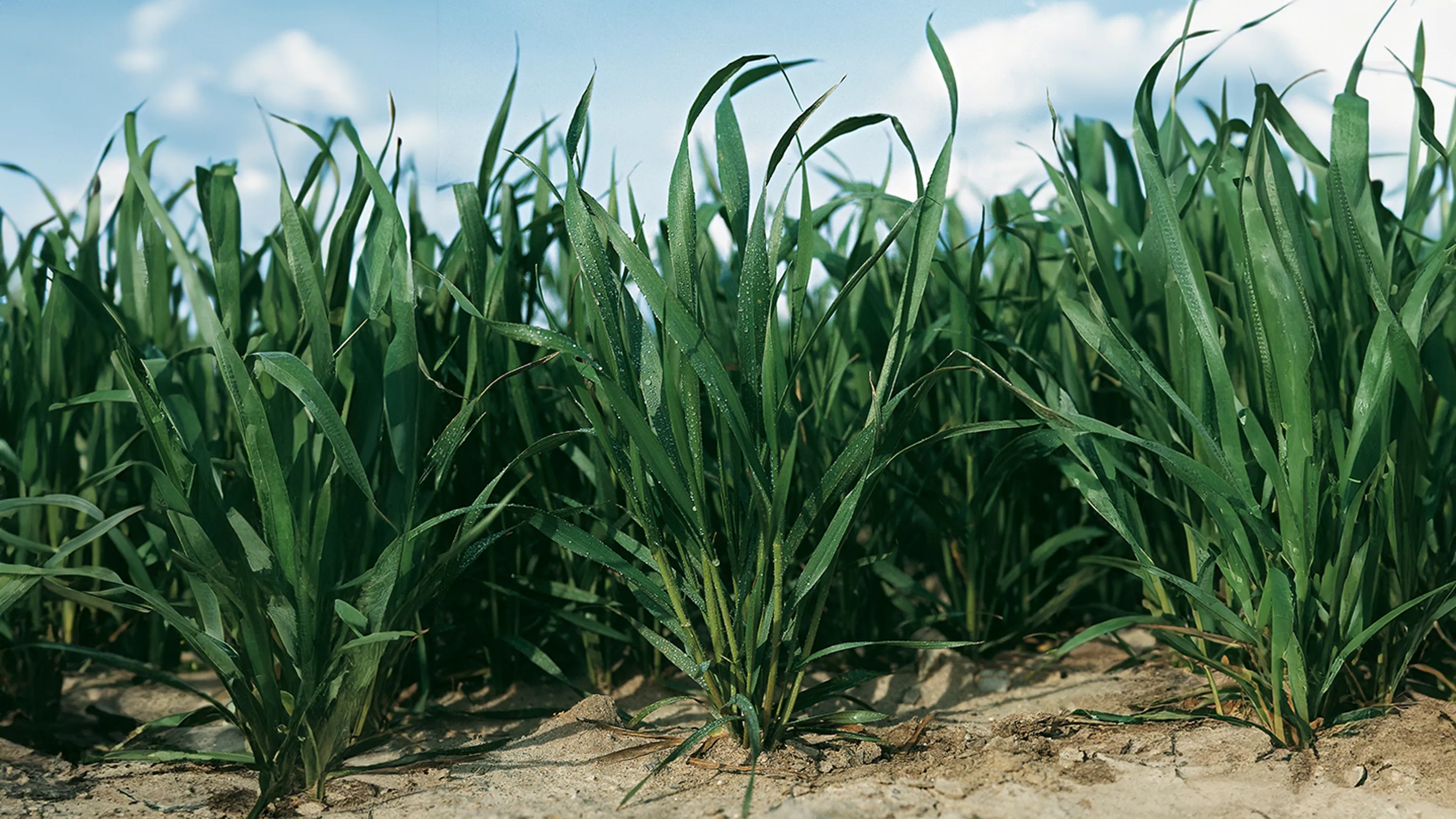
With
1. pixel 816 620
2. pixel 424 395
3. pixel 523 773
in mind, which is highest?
pixel 424 395

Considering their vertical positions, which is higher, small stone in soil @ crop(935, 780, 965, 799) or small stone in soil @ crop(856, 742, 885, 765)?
small stone in soil @ crop(856, 742, 885, 765)

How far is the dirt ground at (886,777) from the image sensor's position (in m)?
0.97

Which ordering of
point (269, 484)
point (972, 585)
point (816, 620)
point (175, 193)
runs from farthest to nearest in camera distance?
point (175, 193) < point (972, 585) < point (816, 620) < point (269, 484)

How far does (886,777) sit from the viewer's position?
3.39 feet

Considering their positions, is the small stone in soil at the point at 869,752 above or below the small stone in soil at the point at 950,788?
above

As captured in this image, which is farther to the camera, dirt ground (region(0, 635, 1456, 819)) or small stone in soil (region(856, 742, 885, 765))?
small stone in soil (region(856, 742, 885, 765))

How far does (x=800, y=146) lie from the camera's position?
1078 millimetres

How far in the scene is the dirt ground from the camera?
974mm

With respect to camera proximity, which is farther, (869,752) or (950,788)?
(869,752)

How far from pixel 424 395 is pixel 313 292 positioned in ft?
0.58

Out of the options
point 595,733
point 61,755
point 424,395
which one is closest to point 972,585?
point 595,733

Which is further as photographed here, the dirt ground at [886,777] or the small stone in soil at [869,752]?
the small stone in soil at [869,752]

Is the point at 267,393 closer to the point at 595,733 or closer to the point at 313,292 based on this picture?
the point at 313,292

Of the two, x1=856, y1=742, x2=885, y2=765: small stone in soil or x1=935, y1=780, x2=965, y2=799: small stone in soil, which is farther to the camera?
x1=856, y1=742, x2=885, y2=765: small stone in soil
